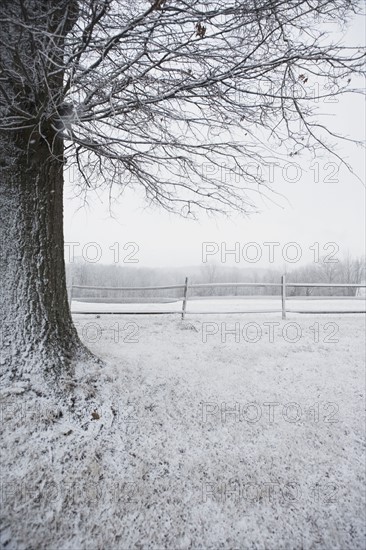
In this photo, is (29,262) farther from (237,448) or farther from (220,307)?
(220,307)

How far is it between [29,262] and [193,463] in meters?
2.49

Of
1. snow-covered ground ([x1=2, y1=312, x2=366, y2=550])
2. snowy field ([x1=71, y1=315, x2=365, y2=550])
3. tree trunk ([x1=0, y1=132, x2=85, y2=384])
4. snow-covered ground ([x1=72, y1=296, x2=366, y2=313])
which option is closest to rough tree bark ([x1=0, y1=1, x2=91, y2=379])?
tree trunk ([x1=0, y1=132, x2=85, y2=384])

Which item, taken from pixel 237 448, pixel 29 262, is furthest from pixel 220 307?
pixel 29 262

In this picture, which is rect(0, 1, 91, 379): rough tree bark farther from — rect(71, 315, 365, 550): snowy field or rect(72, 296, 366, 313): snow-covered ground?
rect(72, 296, 366, 313): snow-covered ground

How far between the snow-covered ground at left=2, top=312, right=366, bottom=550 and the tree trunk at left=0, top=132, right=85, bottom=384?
1.75 ft

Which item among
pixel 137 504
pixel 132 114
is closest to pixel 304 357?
pixel 137 504

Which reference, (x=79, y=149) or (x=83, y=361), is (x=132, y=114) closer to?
(x=79, y=149)

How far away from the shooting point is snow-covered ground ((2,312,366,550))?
79.7 inches

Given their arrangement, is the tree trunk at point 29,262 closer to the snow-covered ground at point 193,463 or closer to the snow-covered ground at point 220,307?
the snow-covered ground at point 193,463

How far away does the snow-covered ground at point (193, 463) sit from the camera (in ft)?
6.64

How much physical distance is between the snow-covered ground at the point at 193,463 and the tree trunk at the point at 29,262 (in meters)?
0.53

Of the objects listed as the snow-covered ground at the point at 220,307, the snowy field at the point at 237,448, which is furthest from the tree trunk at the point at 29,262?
the snow-covered ground at the point at 220,307

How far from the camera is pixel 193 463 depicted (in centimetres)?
259

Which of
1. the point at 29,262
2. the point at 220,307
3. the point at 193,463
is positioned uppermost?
the point at 29,262
